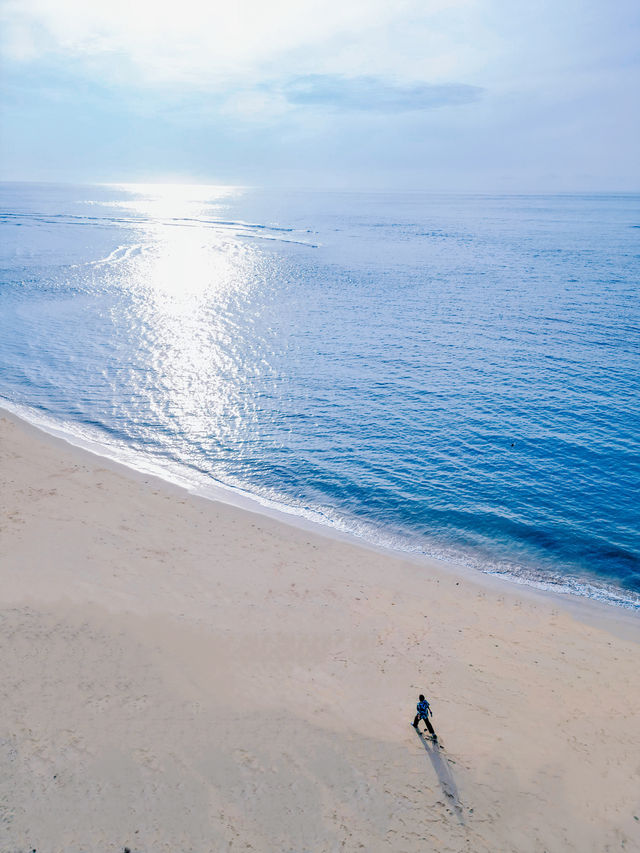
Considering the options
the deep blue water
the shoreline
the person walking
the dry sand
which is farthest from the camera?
the deep blue water

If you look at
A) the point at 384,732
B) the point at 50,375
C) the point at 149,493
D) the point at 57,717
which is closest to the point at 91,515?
the point at 149,493

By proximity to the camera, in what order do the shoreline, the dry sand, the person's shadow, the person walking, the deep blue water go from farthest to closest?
the deep blue water → the shoreline → the person walking → the person's shadow → the dry sand

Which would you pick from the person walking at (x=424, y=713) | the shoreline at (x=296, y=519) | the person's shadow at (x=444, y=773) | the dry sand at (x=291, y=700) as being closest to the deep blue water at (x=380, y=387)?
the shoreline at (x=296, y=519)

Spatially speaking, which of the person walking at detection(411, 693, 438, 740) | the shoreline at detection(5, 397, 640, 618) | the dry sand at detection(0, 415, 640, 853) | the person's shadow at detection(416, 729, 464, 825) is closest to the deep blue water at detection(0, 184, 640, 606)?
the shoreline at detection(5, 397, 640, 618)

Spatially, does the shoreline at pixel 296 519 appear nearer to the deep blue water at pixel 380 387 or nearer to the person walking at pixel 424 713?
the deep blue water at pixel 380 387

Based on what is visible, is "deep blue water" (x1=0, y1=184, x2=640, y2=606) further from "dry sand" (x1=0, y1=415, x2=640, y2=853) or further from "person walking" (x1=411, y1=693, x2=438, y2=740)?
"person walking" (x1=411, y1=693, x2=438, y2=740)

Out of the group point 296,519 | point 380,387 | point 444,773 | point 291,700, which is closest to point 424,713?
point 444,773
